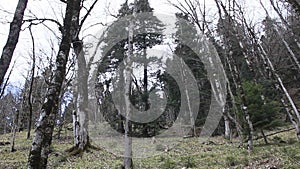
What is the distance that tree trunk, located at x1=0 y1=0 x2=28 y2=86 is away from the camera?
4.48 meters

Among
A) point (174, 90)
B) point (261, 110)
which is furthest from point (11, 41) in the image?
point (174, 90)

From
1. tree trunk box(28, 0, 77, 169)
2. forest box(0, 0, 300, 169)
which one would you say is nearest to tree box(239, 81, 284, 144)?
forest box(0, 0, 300, 169)

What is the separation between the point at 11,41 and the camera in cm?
464

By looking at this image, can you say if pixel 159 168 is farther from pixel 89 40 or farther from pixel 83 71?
pixel 89 40

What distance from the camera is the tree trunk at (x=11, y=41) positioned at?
14.7 feet

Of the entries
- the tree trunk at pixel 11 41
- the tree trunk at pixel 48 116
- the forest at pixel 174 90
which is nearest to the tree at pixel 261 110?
the forest at pixel 174 90

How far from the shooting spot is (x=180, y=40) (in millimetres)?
25062

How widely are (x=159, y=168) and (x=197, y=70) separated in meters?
18.3

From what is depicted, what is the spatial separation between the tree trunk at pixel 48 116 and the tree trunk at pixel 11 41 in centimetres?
73

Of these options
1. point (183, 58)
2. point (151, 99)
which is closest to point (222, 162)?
point (151, 99)

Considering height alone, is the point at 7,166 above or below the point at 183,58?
below

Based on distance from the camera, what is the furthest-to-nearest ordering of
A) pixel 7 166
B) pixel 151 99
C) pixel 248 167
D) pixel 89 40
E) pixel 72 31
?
pixel 151 99 → pixel 89 40 → pixel 7 166 → pixel 248 167 → pixel 72 31

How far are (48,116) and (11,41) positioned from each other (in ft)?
4.53

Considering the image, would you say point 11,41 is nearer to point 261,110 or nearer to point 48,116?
point 48,116
